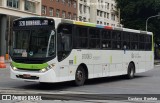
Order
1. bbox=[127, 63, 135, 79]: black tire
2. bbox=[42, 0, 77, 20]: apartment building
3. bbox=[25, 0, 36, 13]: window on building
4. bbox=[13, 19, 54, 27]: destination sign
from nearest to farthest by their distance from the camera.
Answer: bbox=[13, 19, 54, 27]: destination sign
bbox=[127, 63, 135, 79]: black tire
bbox=[25, 0, 36, 13]: window on building
bbox=[42, 0, 77, 20]: apartment building

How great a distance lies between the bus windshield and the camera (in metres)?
13.8

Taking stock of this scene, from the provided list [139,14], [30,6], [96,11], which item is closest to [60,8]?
[30,6]

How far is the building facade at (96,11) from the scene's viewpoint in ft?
272

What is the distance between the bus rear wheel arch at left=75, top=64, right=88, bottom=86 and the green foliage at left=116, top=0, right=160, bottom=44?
133ft

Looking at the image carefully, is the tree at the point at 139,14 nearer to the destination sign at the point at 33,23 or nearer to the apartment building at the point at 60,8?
the apartment building at the point at 60,8

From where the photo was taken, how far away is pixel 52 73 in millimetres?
13805

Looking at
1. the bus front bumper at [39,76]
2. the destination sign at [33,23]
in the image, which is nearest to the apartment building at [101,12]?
the destination sign at [33,23]

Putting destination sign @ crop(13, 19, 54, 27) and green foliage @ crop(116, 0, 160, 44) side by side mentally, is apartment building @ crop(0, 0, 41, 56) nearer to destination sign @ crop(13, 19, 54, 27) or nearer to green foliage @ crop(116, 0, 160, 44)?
green foliage @ crop(116, 0, 160, 44)

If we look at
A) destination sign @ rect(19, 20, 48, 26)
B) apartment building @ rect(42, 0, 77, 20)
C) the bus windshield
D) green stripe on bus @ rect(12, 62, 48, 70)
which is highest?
apartment building @ rect(42, 0, 77, 20)

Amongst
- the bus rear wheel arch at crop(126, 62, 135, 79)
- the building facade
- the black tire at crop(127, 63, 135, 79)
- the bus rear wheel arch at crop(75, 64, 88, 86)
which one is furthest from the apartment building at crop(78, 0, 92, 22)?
the bus rear wheel arch at crop(75, 64, 88, 86)

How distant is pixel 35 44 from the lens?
13.9 metres

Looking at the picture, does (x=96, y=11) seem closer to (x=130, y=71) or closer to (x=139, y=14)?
(x=139, y=14)

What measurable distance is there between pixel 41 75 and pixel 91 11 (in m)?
76.9

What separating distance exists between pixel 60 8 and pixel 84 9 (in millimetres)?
14871
